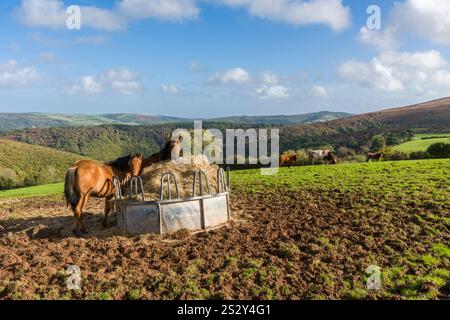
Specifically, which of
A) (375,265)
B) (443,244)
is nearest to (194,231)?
(375,265)

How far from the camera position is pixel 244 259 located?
7117mm

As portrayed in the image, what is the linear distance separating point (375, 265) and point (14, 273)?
6.56 meters

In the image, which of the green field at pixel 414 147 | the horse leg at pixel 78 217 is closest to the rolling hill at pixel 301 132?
the green field at pixel 414 147

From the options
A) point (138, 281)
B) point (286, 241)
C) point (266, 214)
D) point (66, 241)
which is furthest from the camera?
point (266, 214)

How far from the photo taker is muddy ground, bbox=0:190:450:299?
5840mm

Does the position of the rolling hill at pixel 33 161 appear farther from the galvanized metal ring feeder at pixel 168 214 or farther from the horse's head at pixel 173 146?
the galvanized metal ring feeder at pixel 168 214

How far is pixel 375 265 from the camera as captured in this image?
22.0 feet

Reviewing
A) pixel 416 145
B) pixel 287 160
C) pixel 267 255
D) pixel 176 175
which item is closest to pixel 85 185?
pixel 176 175

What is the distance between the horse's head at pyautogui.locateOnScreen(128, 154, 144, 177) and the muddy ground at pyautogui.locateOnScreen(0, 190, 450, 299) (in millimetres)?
1927

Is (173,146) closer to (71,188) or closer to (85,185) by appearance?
(85,185)

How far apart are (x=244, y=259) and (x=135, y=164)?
535 centimetres

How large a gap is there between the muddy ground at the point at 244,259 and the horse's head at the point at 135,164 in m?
1.93

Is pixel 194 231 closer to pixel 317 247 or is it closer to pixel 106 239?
pixel 106 239

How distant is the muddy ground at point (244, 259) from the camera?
5840 mm
